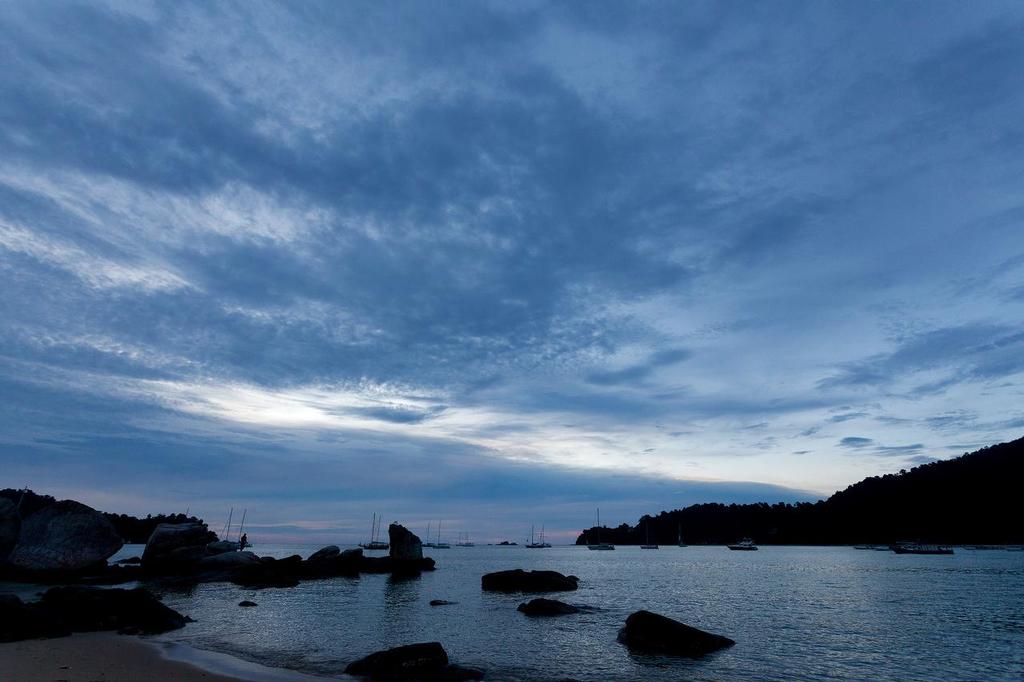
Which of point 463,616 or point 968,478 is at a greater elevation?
point 968,478

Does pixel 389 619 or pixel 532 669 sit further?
pixel 389 619

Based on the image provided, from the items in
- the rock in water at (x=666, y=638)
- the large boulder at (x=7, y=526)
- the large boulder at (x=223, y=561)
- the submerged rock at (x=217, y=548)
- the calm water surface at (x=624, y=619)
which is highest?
the large boulder at (x=7, y=526)

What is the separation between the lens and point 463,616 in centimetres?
4125

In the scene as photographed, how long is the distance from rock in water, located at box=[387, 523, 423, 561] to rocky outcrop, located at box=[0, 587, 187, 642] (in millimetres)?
63779

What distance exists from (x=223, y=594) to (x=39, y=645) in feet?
112

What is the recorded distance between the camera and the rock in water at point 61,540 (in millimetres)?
55875

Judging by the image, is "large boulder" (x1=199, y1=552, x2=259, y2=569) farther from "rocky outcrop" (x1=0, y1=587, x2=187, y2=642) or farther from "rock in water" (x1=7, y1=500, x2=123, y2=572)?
"rocky outcrop" (x1=0, y1=587, x2=187, y2=642)

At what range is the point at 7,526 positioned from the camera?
59.1m

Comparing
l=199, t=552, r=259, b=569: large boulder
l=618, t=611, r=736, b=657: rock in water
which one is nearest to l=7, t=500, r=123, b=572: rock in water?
l=199, t=552, r=259, b=569: large boulder

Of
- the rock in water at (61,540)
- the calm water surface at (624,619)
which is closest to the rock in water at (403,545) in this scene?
the calm water surface at (624,619)

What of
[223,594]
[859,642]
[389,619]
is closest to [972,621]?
[859,642]

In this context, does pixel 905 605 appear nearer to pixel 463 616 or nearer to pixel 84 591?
pixel 463 616

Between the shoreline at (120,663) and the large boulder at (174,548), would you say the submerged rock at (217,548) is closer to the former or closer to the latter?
the large boulder at (174,548)

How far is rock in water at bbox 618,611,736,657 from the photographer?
2750cm
